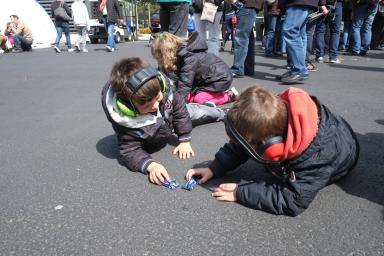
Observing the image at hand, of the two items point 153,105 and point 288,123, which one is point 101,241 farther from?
point 288,123

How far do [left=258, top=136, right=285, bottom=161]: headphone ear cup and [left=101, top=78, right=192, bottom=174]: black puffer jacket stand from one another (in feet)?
2.73

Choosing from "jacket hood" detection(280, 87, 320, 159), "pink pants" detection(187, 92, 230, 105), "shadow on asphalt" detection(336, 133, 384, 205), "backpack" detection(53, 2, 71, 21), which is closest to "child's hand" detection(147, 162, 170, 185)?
"jacket hood" detection(280, 87, 320, 159)

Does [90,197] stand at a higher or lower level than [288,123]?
lower

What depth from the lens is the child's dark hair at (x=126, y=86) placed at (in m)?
1.79

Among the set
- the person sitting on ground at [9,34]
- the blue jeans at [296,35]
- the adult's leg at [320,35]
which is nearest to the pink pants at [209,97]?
the blue jeans at [296,35]

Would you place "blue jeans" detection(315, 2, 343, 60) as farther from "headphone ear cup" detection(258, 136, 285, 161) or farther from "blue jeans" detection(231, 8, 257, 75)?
"headphone ear cup" detection(258, 136, 285, 161)

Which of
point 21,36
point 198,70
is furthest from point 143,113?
point 21,36

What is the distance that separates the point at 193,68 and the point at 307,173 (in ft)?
6.56

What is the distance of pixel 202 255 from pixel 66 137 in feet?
6.02

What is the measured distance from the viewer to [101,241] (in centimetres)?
145

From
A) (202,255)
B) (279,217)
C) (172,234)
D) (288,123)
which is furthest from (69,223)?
(288,123)

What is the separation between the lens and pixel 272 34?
7078 millimetres

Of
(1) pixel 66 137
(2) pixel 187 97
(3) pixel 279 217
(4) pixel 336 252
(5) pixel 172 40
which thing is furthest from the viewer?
(2) pixel 187 97

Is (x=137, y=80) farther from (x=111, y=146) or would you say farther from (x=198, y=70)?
(x=198, y=70)
